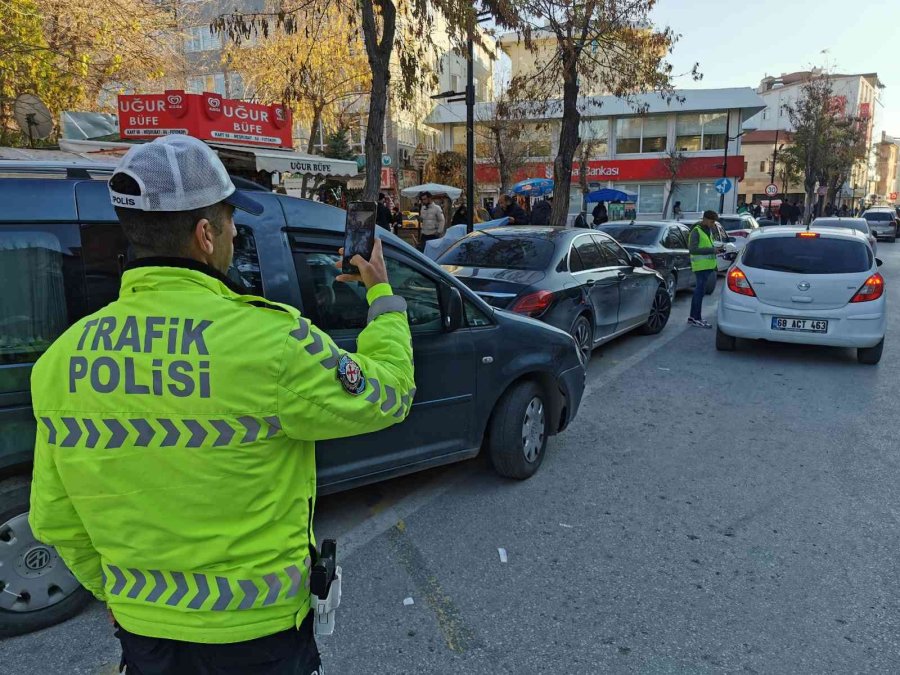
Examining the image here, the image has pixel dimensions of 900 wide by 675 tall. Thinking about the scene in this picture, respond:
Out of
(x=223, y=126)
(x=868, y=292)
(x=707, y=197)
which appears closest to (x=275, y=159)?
(x=223, y=126)

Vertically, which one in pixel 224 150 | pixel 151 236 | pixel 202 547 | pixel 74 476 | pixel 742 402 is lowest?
pixel 742 402

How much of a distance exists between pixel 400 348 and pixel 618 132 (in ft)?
133

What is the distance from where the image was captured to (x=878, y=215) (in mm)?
36938

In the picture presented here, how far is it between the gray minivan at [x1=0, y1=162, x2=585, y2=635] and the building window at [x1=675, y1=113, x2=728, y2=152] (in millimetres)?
36928

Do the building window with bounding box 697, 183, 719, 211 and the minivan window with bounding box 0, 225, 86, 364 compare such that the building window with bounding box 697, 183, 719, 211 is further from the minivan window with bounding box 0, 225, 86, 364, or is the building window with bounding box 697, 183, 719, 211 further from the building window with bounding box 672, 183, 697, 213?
the minivan window with bounding box 0, 225, 86, 364

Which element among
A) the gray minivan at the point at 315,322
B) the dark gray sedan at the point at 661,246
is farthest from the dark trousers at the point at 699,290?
the gray minivan at the point at 315,322

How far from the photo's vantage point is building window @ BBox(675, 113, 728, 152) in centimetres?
3681

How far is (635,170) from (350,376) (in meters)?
39.7

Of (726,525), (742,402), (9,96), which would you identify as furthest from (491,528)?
(9,96)

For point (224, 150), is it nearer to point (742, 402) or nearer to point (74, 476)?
point (742, 402)

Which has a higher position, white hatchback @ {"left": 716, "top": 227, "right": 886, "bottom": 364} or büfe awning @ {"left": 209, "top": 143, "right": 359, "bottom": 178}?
büfe awning @ {"left": 209, "top": 143, "right": 359, "bottom": 178}

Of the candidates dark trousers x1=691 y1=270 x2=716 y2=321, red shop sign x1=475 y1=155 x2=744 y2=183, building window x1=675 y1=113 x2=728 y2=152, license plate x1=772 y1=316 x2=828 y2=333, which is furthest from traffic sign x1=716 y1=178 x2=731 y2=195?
license plate x1=772 y1=316 x2=828 y2=333

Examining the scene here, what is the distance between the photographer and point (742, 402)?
243 inches

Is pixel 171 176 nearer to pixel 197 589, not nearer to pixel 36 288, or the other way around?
pixel 197 589
